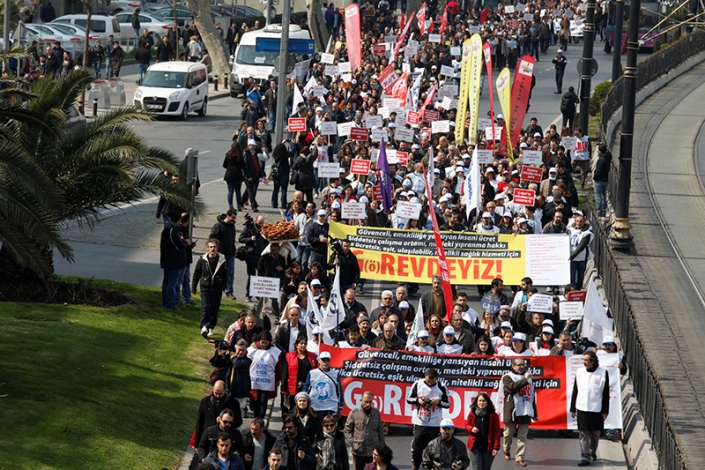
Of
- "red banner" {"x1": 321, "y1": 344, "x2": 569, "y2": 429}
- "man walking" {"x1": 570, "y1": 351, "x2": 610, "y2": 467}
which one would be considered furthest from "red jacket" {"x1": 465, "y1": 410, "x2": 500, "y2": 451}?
"red banner" {"x1": 321, "y1": 344, "x2": 569, "y2": 429}

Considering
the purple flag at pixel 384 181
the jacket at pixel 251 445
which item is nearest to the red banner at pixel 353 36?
the purple flag at pixel 384 181

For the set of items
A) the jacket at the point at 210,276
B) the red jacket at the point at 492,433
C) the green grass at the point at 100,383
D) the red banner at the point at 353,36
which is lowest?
the green grass at the point at 100,383

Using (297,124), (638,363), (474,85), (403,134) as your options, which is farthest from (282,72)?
(638,363)

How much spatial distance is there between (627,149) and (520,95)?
480 cm

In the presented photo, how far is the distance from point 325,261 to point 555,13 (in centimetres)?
4187

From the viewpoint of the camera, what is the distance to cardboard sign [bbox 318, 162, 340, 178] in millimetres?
25703

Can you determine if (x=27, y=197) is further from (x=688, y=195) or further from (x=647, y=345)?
(x=688, y=195)

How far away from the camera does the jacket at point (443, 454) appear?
1285 centimetres

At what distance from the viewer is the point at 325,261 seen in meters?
21.2

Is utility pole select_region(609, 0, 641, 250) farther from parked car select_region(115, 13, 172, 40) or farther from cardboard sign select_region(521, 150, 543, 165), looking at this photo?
parked car select_region(115, 13, 172, 40)

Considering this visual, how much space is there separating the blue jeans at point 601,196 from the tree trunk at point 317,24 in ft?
87.4

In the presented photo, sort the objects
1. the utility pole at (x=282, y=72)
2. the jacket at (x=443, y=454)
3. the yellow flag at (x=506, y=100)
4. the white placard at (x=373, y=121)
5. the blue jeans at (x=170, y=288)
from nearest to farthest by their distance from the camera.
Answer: the jacket at (x=443, y=454) < the blue jeans at (x=170, y=288) < the yellow flag at (x=506, y=100) < the utility pole at (x=282, y=72) < the white placard at (x=373, y=121)

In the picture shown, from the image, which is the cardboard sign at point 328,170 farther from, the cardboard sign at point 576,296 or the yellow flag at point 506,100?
the cardboard sign at point 576,296

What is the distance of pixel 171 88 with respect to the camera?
39562mm
